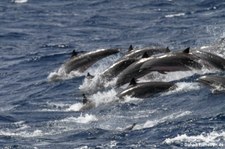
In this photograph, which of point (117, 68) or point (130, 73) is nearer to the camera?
point (130, 73)

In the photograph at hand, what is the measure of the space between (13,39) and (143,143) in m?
25.5

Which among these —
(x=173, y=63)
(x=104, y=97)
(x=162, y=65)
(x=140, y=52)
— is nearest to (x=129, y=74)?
(x=162, y=65)

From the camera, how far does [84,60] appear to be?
33938mm

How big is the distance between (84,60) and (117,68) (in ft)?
12.3

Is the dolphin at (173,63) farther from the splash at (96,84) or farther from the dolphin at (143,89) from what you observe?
the splash at (96,84)

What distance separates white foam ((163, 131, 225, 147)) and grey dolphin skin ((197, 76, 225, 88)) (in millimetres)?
4007

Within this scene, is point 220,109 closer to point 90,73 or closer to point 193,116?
point 193,116

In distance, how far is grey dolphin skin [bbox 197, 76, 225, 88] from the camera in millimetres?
26245

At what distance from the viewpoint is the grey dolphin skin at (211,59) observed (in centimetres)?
2906

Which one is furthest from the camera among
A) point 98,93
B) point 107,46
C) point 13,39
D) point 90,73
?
point 13,39

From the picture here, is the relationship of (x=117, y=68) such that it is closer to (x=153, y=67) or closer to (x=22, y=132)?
(x=153, y=67)

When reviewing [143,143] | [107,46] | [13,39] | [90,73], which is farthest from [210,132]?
[13,39]

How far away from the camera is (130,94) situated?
89.9ft

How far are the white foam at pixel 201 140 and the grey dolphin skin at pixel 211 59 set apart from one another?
685 cm
